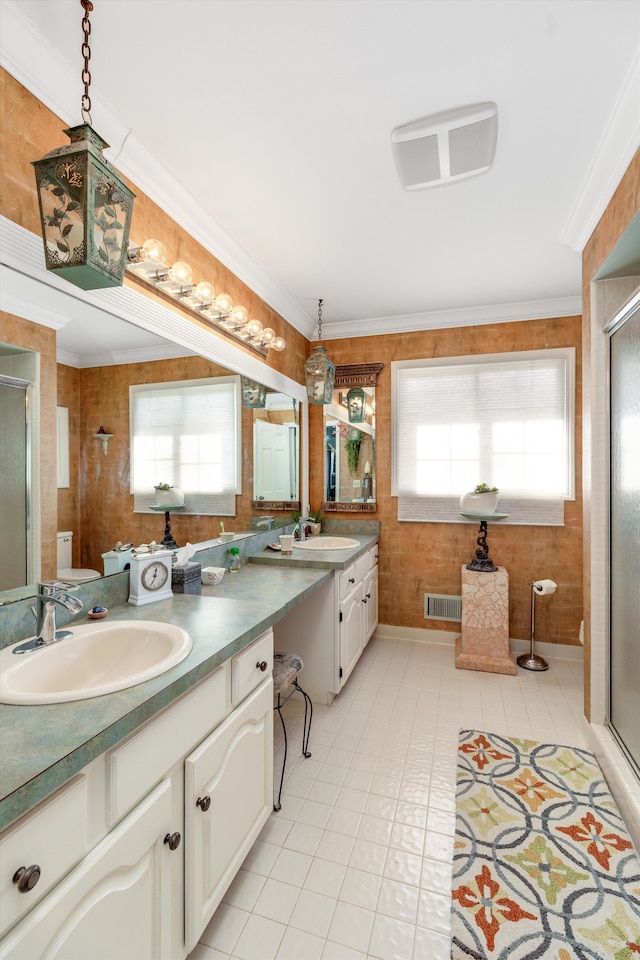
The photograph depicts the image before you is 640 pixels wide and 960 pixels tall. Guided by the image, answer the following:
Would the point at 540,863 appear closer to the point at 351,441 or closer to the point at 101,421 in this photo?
the point at 101,421

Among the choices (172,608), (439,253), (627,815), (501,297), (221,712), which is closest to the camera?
(221,712)

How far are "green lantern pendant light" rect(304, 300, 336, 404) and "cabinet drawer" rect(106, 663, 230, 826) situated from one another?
2.29 m

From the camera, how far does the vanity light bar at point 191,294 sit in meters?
1.71

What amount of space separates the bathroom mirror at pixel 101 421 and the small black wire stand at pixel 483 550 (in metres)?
2.09

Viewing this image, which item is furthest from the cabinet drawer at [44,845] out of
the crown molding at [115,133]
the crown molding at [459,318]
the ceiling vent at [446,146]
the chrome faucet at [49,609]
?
the crown molding at [459,318]

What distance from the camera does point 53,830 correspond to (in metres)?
0.75

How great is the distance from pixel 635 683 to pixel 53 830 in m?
2.09

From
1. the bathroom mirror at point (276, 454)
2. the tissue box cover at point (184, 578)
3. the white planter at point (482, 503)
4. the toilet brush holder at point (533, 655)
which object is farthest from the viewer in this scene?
the white planter at point (482, 503)

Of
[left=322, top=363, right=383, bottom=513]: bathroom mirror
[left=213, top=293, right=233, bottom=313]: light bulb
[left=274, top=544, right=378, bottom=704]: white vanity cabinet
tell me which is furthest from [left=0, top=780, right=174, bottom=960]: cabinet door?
[left=322, top=363, right=383, bottom=513]: bathroom mirror

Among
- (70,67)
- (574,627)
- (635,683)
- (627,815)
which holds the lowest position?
(627,815)

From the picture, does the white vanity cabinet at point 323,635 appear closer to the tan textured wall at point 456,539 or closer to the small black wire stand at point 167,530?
the small black wire stand at point 167,530

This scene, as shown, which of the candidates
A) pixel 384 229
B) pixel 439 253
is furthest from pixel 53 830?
pixel 439 253

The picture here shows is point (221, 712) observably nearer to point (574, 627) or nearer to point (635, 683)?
point (635, 683)

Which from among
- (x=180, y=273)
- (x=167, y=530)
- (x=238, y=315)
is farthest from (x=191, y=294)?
(x=167, y=530)
